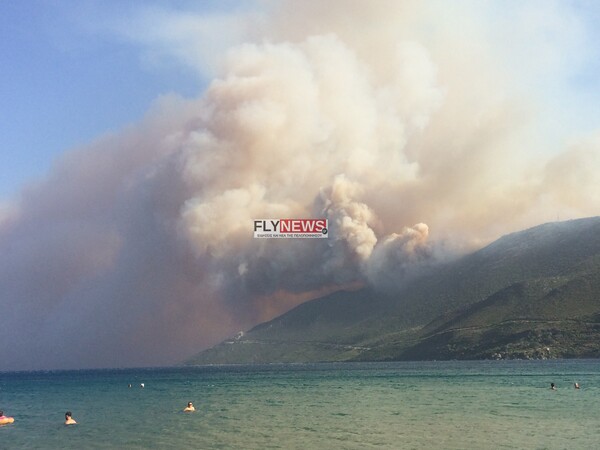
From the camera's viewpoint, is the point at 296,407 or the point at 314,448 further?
the point at 296,407

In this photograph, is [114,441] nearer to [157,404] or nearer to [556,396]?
[157,404]

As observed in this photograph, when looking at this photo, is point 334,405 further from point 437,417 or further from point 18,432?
point 18,432

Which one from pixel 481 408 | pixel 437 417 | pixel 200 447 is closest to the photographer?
pixel 200 447

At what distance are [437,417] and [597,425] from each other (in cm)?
2021

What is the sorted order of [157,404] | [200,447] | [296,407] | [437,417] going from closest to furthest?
[200,447]
[437,417]
[296,407]
[157,404]

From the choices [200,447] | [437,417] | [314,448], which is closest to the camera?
[314,448]

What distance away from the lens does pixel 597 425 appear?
75.1 metres

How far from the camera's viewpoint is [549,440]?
213 ft

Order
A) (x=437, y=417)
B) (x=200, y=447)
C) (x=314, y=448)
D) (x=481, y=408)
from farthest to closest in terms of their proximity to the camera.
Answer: (x=481, y=408) → (x=437, y=417) → (x=200, y=447) → (x=314, y=448)

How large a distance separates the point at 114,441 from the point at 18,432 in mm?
22950

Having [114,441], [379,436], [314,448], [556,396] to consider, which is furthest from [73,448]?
[556,396]

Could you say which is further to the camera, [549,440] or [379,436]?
[379,436]

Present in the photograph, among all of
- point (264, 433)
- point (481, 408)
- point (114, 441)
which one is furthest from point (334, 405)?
point (114, 441)

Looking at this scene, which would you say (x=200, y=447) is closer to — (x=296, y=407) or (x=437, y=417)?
(x=437, y=417)
